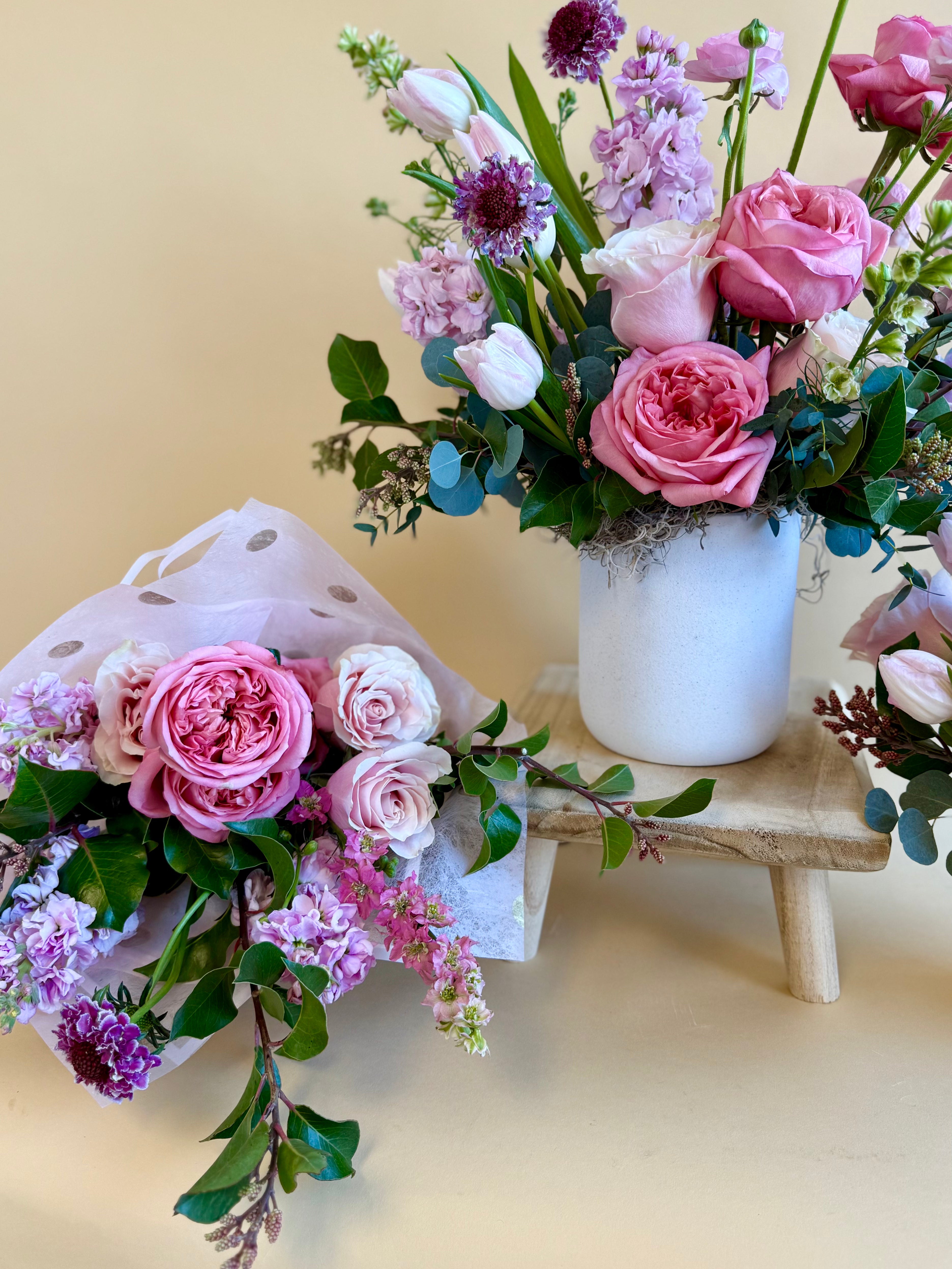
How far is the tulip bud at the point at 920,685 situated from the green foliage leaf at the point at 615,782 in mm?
170

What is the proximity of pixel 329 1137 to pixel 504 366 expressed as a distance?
1.40 feet

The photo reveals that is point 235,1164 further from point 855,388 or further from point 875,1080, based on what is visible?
point 855,388

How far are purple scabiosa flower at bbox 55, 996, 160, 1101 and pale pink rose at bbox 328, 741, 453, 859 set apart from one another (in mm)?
160

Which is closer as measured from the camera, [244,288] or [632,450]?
[632,450]

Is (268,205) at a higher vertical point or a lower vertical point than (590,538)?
higher

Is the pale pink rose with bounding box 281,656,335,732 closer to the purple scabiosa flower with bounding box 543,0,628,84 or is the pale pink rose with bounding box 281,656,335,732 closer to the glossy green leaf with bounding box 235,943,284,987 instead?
the glossy green leaf with bounding box 235,943,284,987

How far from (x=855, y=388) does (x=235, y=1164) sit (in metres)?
0.51

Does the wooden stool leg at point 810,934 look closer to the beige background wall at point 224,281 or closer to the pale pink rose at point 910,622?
the pale pink rose at point 910,622

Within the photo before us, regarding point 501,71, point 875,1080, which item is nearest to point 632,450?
point 875,1080

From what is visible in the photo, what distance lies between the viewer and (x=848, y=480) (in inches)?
21.6

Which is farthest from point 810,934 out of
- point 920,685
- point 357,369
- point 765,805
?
point 357,369

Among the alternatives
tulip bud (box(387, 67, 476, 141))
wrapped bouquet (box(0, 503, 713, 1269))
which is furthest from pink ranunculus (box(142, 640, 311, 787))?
tulip bud (box(387, 67, 476, 141))

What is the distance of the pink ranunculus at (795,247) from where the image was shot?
0.49 metres

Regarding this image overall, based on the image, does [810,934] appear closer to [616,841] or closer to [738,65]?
[616,841]
